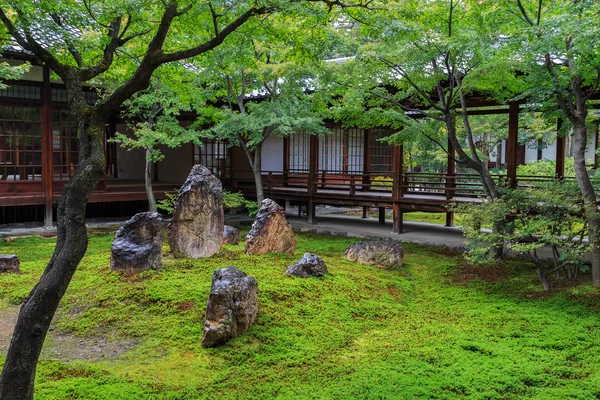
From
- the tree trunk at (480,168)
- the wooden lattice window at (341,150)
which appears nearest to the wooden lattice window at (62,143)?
the wooden lattice window at (341,150)

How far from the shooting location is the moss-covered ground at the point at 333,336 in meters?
5.25

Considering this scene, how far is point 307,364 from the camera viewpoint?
5.84 metres

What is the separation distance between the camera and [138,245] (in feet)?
28.9

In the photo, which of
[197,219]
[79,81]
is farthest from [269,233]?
[79,81]

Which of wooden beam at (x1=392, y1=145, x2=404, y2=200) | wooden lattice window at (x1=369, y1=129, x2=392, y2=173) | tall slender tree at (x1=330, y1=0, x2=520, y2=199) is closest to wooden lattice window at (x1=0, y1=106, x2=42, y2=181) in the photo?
tall slender tree at (x1=330, y1=0, x2=520, y2=199)

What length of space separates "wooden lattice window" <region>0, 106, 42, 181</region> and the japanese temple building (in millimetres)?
26

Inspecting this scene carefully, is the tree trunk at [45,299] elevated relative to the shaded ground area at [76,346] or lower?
elevated

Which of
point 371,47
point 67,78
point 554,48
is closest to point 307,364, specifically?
point 67,78

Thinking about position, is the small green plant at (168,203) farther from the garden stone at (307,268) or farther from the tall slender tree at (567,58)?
the tall slender tree at (567,58)

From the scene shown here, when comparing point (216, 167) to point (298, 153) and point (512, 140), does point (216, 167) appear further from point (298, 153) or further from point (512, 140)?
point (512, 140)

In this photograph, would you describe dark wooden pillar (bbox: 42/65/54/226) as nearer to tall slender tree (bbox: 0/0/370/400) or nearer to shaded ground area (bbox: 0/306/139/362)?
tall slender tree (bbox: 0/0/370/400)

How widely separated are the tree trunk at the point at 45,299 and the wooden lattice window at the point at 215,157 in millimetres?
15631

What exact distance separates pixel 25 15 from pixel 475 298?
7.94 metres

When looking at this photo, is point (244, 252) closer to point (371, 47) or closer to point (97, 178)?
point (371, 47)
